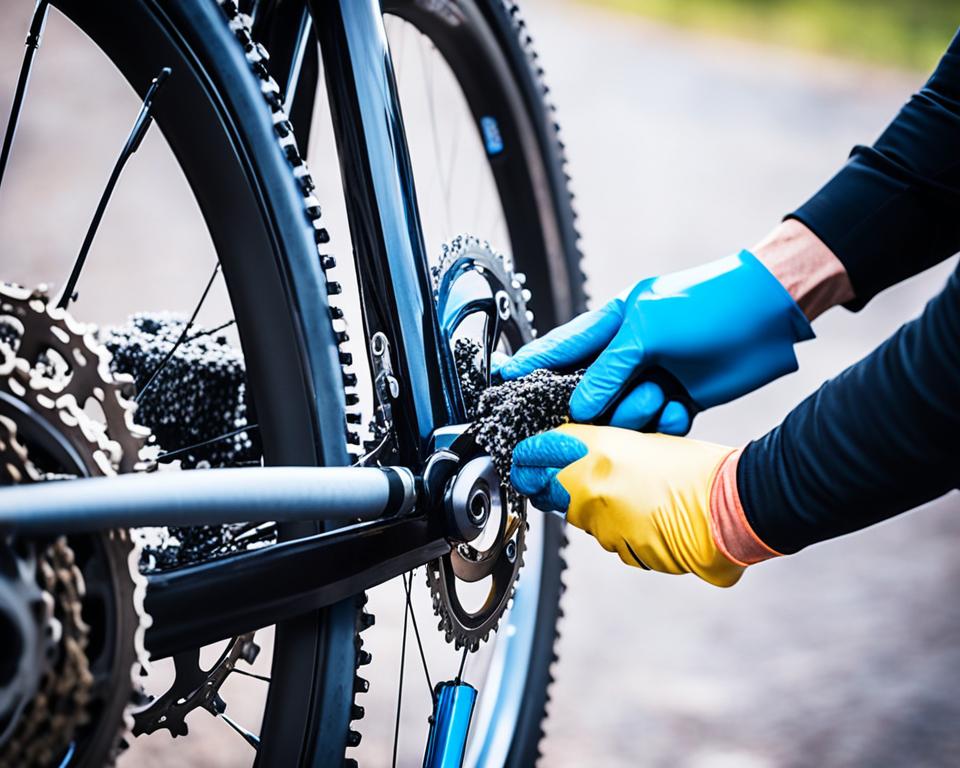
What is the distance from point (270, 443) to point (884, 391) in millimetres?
480

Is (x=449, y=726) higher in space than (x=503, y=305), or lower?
lower

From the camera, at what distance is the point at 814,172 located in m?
4.52

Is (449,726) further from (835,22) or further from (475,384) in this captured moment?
(835,22)

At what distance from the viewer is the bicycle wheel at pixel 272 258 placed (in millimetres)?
798

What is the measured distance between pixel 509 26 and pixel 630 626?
3.72ft

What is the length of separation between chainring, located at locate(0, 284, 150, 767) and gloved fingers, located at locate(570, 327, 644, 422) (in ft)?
1.30

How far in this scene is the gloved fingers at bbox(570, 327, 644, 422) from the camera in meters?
0.90

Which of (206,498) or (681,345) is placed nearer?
(206,498)

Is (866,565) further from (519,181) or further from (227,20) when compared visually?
(227,20)

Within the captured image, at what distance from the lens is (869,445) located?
0.75 meters

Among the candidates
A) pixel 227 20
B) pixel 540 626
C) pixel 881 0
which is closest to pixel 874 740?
Result: pixel 540 626

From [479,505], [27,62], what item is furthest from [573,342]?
[27,62]

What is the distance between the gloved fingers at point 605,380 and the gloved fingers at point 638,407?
0.05ft

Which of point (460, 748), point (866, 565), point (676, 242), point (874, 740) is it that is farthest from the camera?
point (676, 242)
